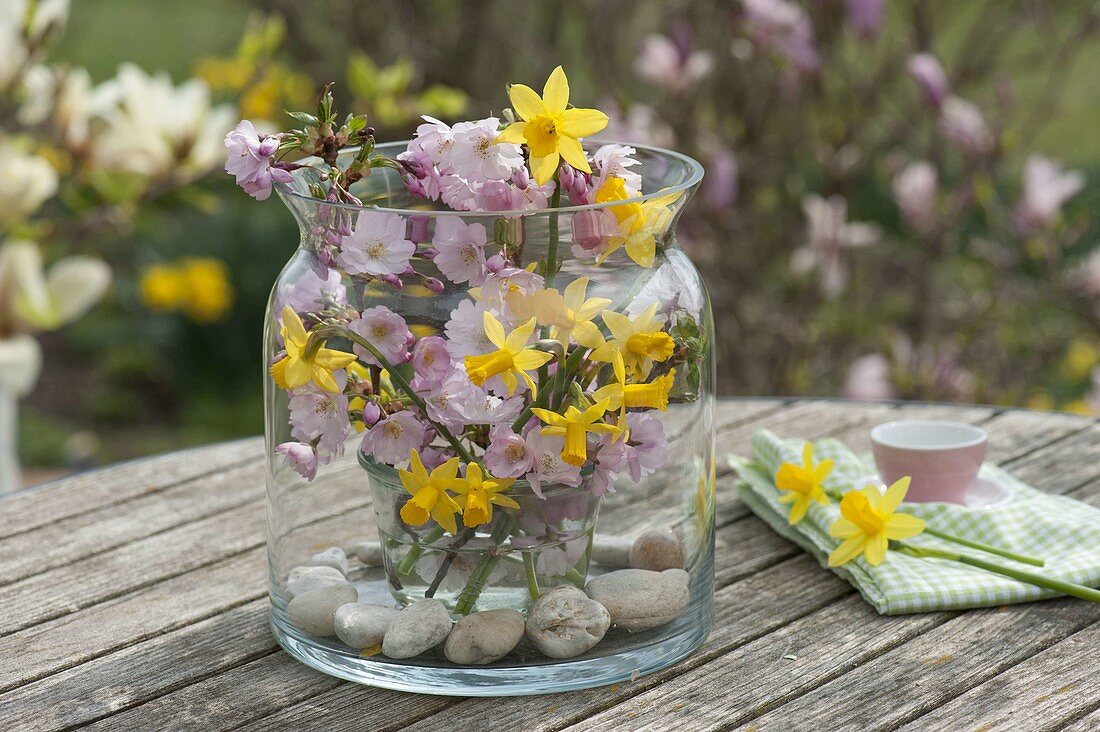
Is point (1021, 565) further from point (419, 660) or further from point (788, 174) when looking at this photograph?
point (788, 174)

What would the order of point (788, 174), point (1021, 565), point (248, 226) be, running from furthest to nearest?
point (248, 226) < point (788, 174) < point (1021, 565)

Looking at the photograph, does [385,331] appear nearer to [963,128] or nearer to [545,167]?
[545,167]

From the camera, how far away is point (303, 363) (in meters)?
0.92

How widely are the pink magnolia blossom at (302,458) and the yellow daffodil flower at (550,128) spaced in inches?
10.5

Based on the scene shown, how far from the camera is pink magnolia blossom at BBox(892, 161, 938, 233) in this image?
8.44 ft

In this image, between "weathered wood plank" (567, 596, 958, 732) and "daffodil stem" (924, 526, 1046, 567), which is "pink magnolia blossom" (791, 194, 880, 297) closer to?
"daffodil stem" (924, 526, 1046, 567)

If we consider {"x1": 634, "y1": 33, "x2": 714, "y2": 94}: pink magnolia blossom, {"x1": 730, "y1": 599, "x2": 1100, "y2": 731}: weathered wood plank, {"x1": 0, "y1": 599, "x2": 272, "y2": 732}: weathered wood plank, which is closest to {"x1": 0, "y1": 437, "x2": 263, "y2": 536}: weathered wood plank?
{"x1": 0, "y1": 599, "x2": 272, "y2": 732}: weathered wood plank

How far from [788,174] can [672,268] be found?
2080 mm

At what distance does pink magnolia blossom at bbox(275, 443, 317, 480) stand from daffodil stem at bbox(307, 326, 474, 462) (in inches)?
3.5

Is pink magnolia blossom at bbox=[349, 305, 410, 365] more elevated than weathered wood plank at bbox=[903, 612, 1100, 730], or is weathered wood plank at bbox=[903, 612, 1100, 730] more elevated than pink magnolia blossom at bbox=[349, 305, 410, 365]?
pink magnolia blossom at bbox=[349, 305, 410, 365]

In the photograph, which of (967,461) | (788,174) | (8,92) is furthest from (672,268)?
(788,174)

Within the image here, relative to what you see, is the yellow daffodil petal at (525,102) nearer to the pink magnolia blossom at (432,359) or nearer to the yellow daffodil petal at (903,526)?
the pink magnolia blossom at (432,359)

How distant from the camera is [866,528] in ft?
3.64

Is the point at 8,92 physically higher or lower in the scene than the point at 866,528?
higher
